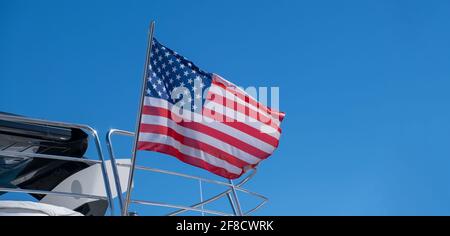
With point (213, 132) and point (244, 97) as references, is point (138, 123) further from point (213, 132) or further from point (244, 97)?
point (244, 97)

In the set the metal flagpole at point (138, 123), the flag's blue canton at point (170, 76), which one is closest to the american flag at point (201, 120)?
the flag's blue canton at point (170, 76)

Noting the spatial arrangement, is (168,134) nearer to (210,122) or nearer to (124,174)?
(210,122)

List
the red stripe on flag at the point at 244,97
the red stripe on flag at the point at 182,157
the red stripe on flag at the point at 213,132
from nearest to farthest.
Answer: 1. the red stripe on flag at the point at 182,157
2. the red stripe on flag at the point at 213,132
3. the red stripe on flag at the point at 244,97

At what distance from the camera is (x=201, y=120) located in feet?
18.9

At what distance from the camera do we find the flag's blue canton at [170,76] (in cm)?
551

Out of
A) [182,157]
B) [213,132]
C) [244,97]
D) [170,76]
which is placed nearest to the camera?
[182,157]

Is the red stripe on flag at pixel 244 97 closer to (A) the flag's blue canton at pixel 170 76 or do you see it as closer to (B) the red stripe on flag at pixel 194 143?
(A) the flag's blue canton at pixel 170 76

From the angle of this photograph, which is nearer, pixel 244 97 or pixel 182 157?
pixel 182 157

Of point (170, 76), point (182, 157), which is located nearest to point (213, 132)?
point (182, 157)

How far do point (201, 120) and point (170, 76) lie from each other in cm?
60

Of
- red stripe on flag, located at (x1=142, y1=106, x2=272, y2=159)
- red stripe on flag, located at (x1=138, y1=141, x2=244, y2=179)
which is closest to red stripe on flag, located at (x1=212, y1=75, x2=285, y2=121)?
red stripe on flag, located at (x1=142, y1=106, x2=272, y2=159)

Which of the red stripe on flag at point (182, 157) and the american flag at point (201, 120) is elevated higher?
the american flag at point (201, 120)
